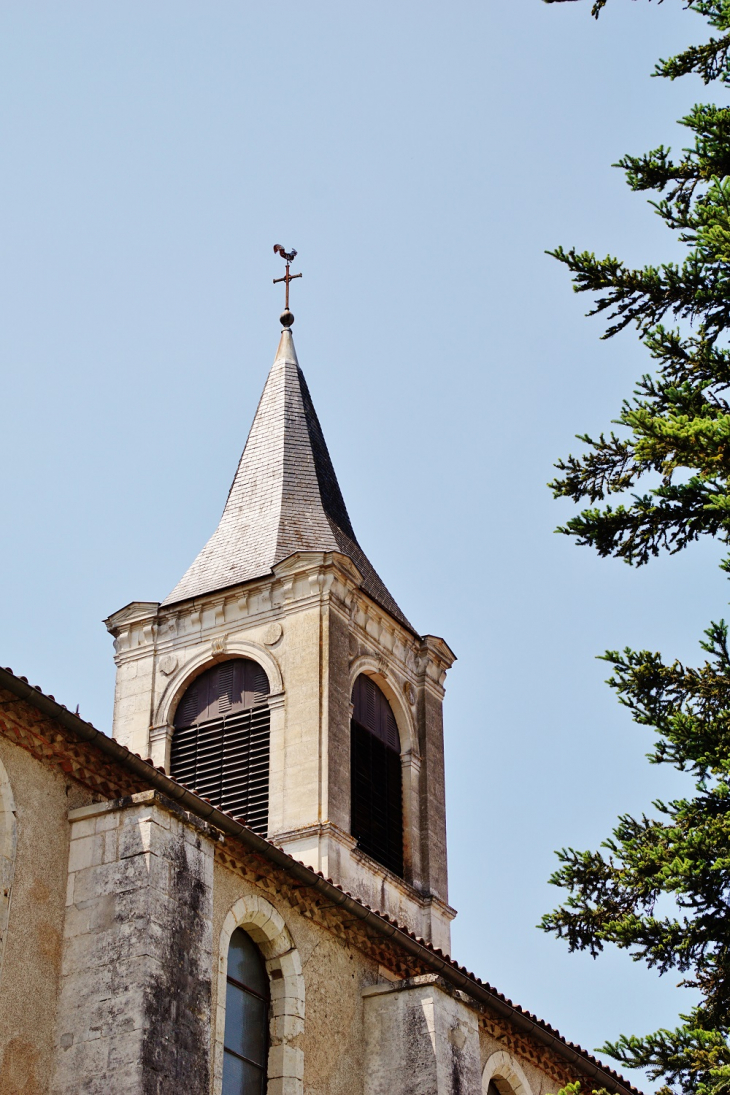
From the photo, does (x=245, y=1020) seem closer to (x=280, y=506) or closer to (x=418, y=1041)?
(x=418, y=1041)

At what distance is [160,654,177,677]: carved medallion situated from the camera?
25.8 meters

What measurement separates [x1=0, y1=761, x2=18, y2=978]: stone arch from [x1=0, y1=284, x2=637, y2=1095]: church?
0.02m

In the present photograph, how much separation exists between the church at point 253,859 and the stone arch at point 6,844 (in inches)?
0.8

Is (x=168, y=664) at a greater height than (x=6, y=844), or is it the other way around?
(x=168, y=664)

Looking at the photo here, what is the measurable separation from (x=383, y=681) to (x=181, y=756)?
3.33 meters

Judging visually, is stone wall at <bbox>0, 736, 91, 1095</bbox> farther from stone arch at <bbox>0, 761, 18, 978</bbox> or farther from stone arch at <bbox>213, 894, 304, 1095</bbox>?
stone arch at <bbox>213, 894, 304, 1095</bbox>

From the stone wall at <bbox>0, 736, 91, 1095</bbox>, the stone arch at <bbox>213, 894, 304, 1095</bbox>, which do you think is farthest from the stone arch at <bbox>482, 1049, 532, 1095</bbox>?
the stone wall at <bbox>0, 736, 91, 1095</bbox>

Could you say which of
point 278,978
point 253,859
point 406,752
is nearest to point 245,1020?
point 278,978

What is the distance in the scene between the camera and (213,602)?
26031mm

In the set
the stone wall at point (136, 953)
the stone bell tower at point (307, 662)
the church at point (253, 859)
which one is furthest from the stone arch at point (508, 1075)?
the stone wall at point (136, 953)

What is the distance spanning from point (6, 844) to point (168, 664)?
12684 mm

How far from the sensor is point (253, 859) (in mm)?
15609

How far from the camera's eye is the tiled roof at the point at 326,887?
548 inches

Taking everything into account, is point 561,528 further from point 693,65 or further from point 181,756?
point 181,756
